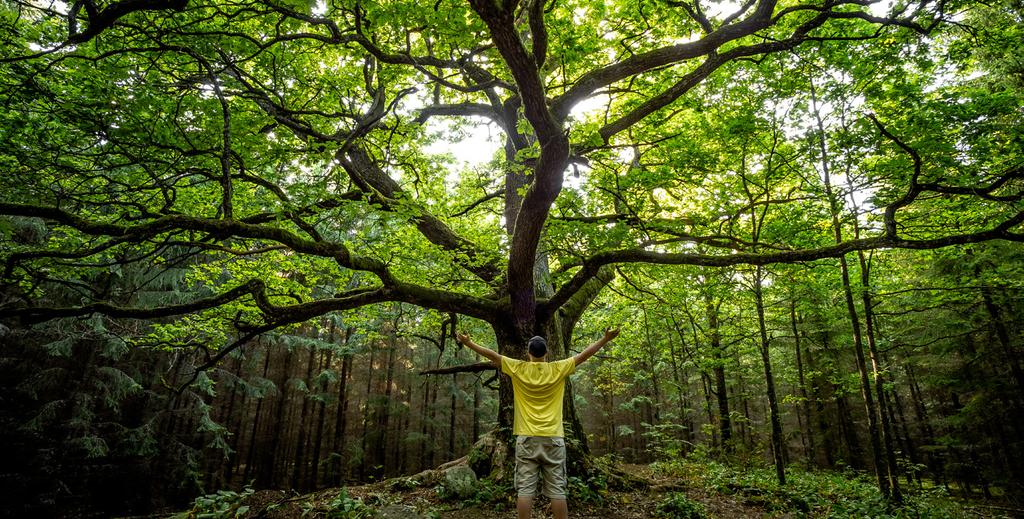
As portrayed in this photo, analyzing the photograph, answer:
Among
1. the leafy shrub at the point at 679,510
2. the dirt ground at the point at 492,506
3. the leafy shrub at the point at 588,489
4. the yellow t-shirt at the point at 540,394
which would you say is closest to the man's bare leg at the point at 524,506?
the yellow t-shirt at the point at 540,394

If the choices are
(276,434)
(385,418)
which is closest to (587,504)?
(385,418)

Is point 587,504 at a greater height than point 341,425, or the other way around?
point 587,504

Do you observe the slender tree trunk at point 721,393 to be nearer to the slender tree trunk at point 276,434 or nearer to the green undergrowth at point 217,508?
the green undergrowth at point 217,508

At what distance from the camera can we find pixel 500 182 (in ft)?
36.9

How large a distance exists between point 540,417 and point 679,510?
3.77 m

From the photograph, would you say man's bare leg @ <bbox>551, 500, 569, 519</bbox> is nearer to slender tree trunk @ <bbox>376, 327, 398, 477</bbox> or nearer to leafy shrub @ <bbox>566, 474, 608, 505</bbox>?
leafy shrub @ <bbox>566, 474, 608, 505</bbox>

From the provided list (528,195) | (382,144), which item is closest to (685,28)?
(528,195)

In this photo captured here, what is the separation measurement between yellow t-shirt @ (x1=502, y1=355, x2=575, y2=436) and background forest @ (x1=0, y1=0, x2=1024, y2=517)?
98.0 inches

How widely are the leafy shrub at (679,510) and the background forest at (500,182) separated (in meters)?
1.10

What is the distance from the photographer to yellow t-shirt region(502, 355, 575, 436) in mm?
4223

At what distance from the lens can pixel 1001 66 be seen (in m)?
8.94

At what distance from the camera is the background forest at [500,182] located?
532 centimetres

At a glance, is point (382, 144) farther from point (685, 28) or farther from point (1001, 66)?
point (1001, 66)

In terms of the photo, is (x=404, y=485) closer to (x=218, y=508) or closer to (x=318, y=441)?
(x=218, y=508)
